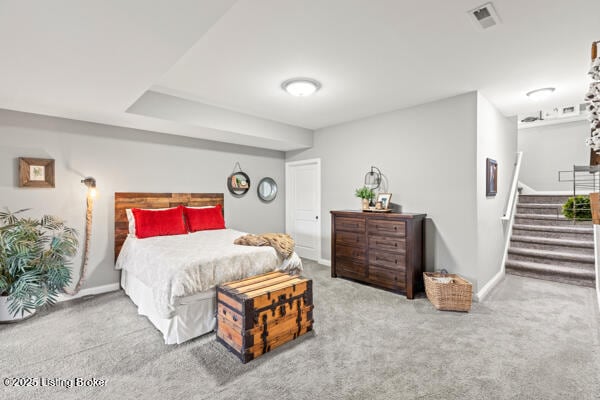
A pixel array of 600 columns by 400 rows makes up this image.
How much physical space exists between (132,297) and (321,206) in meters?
3.08

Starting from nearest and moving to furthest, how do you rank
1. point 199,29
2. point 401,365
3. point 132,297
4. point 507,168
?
1. point 199,29
2. point 401,365
3. point 132,297
4. point 507,168

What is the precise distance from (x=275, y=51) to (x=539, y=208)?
563cm

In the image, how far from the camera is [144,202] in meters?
3.91

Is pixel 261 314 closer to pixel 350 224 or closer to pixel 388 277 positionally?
pixel 388 277

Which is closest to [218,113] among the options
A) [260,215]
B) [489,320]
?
[260,215]

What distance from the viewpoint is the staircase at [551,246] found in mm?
3994

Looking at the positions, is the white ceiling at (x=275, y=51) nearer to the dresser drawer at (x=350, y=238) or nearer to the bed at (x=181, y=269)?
the bed at (x=181, y=269)

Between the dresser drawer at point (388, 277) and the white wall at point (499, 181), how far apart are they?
86 cm

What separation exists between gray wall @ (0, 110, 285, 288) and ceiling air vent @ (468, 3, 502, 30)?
378cm

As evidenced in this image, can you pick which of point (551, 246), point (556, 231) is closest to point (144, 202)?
point (551, 246)

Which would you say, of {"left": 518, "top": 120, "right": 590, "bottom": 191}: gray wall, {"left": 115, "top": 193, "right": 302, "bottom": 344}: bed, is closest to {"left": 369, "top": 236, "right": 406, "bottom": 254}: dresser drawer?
{"left": 115, "top": 193, "right": 302, "bottom": 344}: bed

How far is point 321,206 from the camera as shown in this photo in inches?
200

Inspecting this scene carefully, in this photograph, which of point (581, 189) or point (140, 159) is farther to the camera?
point (581, 189)

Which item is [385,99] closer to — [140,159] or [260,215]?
[260,215]
